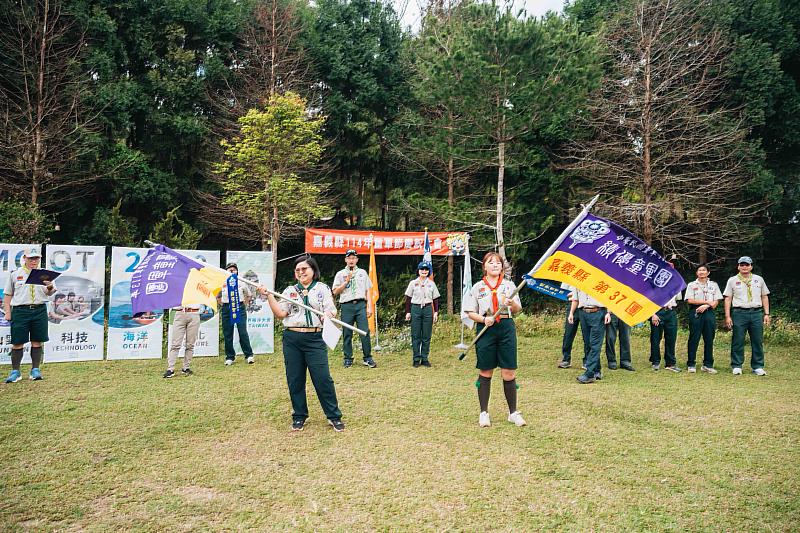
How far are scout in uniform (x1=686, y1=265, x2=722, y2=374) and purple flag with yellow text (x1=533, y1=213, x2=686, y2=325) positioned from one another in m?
3.74

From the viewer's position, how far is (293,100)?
15273 millimetres

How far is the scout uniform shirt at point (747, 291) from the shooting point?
7789 mm

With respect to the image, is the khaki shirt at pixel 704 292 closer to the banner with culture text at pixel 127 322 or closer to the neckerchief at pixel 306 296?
the neckerchief at pixel 306 296

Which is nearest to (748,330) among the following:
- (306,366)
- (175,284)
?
(306,366)

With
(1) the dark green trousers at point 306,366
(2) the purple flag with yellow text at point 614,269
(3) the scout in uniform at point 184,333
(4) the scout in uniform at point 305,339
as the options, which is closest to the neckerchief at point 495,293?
(2) the purple flag with yellow text at point 614,269

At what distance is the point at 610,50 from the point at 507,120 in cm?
547

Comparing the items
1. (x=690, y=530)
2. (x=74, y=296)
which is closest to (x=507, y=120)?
(x=74, y=296)

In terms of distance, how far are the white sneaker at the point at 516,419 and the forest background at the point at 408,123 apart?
9.87 metres

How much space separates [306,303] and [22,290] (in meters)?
4.67

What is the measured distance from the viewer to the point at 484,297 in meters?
5.05

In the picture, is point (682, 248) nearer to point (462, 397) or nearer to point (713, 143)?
point (713, 143)

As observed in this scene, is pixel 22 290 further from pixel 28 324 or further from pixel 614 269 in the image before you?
pixel 614 269

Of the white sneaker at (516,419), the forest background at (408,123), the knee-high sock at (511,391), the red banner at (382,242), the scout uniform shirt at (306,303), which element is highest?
the forest background at (408,123)

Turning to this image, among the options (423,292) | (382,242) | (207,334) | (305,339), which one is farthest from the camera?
(382,242)
